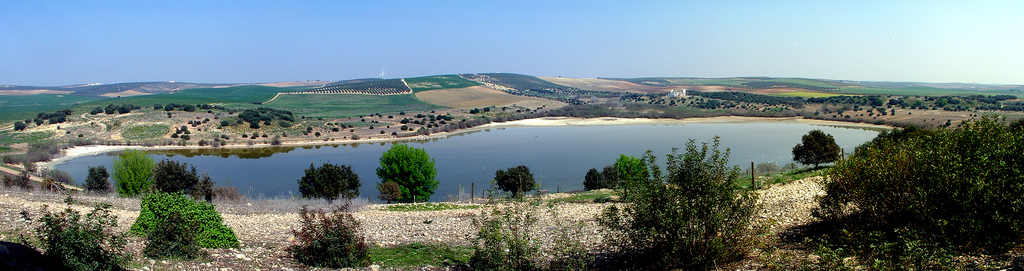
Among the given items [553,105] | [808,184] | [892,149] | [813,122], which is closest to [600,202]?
[808,184]

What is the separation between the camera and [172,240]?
799cm

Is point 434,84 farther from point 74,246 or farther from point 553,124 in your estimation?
point 74,246

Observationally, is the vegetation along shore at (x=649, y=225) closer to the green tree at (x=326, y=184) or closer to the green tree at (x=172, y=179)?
the green tree at (x=326, y=184)

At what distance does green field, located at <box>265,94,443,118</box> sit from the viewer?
99500 millimetres

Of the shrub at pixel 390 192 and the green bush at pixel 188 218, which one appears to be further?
the shrub at pixel 390 192

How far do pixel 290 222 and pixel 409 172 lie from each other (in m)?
15.5

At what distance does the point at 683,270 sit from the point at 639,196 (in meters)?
1.11

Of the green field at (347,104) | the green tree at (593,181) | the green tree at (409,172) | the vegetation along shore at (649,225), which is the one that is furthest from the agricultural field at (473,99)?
the vegetation along shore at (649,225)

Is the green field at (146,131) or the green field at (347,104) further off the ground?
the green field at (347,104)

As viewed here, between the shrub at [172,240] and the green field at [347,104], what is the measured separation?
88.1 m

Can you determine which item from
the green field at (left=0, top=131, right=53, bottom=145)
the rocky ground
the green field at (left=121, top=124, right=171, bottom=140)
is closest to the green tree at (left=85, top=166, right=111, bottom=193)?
the rocky ground

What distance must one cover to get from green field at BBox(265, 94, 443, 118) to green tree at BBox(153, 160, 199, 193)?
71.0 meters

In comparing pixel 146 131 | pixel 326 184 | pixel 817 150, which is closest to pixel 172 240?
pixel 326 184

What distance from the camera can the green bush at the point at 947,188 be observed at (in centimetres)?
655
